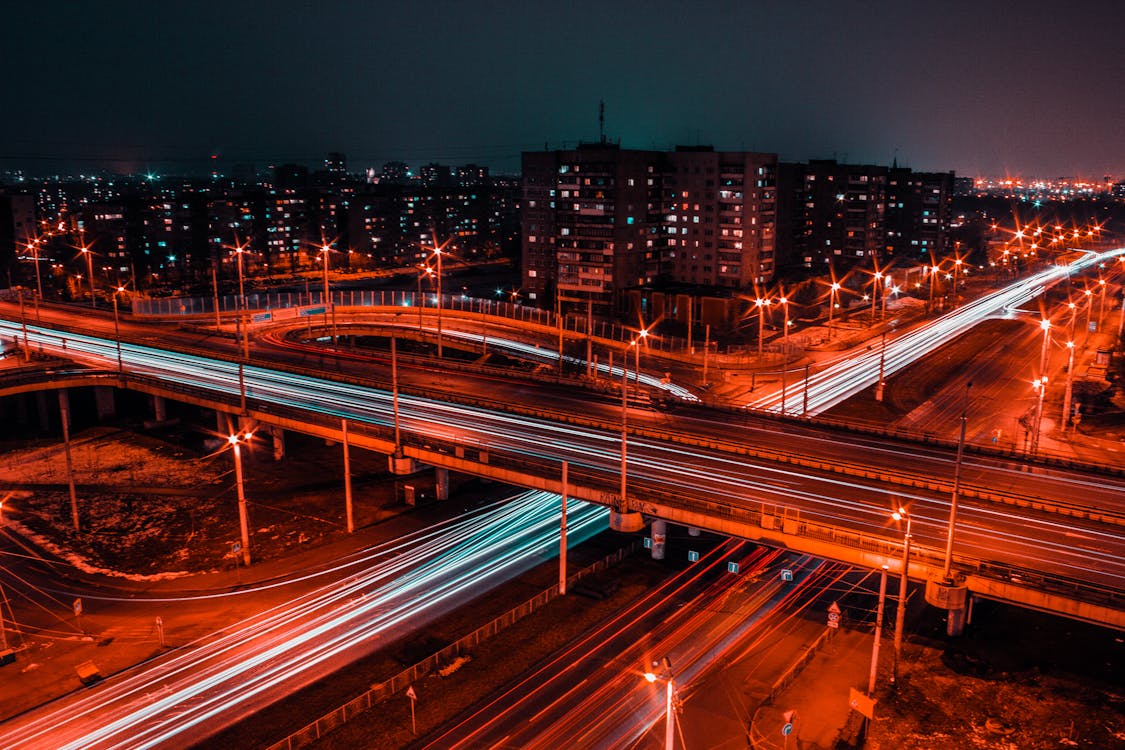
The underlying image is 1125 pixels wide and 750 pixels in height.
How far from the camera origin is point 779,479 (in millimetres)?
32375

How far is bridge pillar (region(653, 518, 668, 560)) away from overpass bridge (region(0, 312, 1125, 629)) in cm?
203

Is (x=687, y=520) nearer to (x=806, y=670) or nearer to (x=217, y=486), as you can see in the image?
(x=806, y=670)

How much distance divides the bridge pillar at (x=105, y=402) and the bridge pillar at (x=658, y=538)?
43232 mm

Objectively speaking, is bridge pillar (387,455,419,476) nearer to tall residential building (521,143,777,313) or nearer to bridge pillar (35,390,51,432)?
bridge pillar (35,390,51,432)

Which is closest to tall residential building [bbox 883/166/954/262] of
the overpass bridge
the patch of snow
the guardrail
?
the overpass bridge

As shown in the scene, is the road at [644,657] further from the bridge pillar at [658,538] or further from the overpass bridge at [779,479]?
the overpass bridge at [779,479]

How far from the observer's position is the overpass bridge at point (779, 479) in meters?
25.5

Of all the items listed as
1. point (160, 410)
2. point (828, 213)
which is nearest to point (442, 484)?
point (160, 410)

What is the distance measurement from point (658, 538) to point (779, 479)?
5.47m

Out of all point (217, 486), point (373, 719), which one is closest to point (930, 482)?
point (373, 719)

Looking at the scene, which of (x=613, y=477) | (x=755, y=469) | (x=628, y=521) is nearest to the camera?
(x=628, y=521)

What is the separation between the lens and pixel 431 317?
3024 inches

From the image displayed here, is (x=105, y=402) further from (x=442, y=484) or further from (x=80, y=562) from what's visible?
(x=442, y=484)

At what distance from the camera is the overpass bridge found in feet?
83.8
